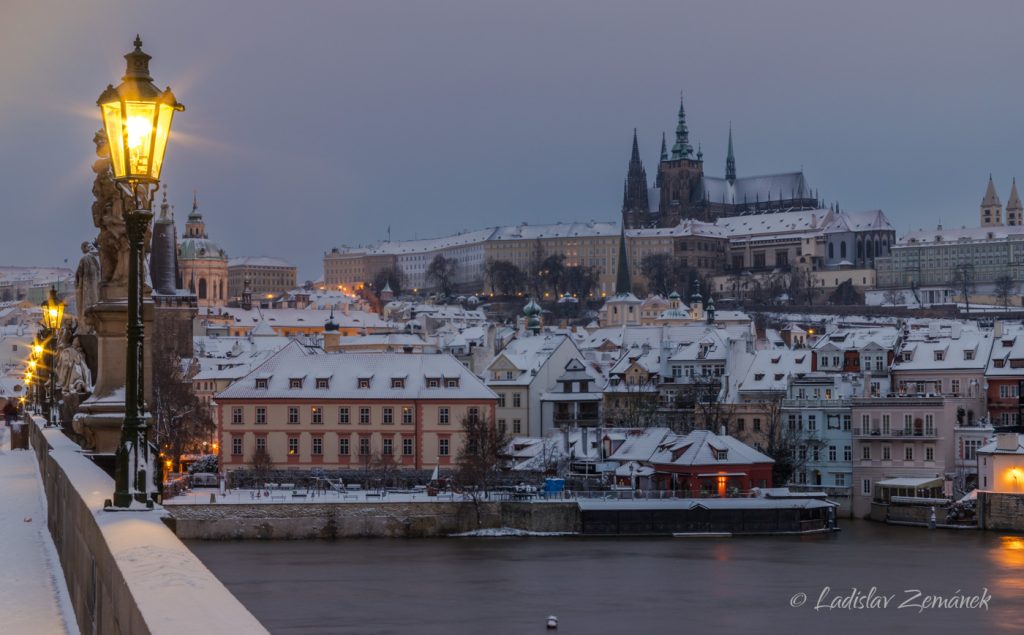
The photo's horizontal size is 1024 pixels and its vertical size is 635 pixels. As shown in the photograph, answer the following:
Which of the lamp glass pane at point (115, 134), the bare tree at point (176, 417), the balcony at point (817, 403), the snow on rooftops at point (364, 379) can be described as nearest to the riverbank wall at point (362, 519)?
the bare tree at point (176, 417)

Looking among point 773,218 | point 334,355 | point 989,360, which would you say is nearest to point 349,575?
point 334,355

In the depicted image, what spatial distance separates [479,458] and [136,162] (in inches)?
1801

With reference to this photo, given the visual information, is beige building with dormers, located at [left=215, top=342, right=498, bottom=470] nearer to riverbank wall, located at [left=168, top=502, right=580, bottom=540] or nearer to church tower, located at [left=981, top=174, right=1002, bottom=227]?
riverbank wall, located at [left=168, top=502, right=580, bottom=540]

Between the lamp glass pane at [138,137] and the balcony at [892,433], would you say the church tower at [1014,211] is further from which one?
the lamp glass pane at [138,137]

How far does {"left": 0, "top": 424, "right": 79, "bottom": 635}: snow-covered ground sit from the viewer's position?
7312 millimetres

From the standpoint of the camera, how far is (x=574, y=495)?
5178 cm

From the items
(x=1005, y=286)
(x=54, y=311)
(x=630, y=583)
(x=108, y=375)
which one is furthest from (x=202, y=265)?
(x=108, y=375)

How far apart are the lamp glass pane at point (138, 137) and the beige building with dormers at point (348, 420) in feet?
160

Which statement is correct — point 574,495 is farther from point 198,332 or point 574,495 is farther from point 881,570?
point 198,332

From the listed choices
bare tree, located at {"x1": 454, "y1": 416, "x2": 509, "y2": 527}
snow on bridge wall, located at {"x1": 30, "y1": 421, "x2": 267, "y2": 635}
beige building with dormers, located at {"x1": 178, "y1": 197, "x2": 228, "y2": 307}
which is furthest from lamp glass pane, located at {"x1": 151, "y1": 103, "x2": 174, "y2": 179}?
beige building with dormers, located at {"x1": 178, "y1": 197, "x2": 228, "y2": 307}

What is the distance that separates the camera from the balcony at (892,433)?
180ft

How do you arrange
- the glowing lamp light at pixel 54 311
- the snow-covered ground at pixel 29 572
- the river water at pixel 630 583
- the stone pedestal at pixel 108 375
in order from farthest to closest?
the river water at pixel 630 583 < the glowing lamp light at pixel 54 311 < the stone pedestal at pixel 108 375 < the snow-covered ground at pixel 29 572

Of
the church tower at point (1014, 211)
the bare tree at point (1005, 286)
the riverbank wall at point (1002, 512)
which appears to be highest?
the church tower at point (1014, 211)

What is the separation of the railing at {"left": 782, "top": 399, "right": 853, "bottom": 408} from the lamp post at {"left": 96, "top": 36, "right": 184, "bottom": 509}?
5131 centimetres
